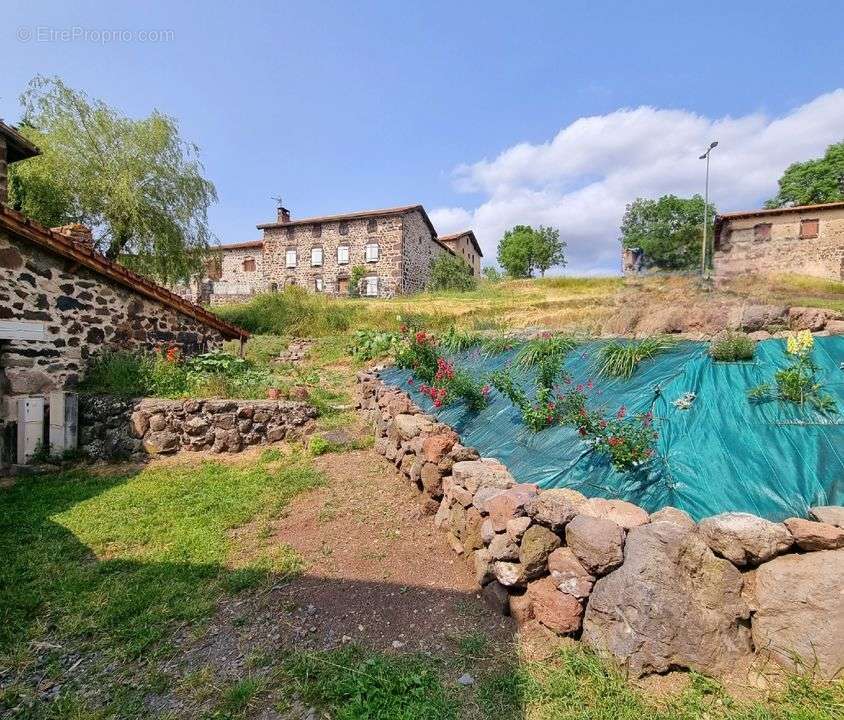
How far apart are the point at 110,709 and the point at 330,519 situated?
241 centimetres

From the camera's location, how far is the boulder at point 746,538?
2.43m

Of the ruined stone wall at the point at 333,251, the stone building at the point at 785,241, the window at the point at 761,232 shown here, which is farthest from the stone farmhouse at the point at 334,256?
the window at the point at 761,232

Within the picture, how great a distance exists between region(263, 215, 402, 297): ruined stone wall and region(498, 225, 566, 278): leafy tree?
1888cm

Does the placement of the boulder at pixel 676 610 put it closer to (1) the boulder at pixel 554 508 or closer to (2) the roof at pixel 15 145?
(1) the boulder at pixel 554 508

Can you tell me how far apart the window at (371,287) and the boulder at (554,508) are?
27771 millimetres

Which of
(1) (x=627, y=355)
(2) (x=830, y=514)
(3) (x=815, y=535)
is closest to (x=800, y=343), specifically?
(1) (x=627, y=355)

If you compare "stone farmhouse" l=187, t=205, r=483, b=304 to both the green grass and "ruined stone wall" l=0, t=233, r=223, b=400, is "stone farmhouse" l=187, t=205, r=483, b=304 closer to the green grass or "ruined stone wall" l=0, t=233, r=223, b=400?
"ruined stone wall" l=0, t=233, r=223, b=400

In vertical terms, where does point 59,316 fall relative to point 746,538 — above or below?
above

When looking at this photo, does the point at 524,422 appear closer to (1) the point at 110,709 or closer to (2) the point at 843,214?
(1) the point at 110,709

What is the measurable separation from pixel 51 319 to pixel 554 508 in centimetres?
886

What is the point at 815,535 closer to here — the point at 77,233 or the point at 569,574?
the point at 569,574

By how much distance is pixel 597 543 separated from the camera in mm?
2730

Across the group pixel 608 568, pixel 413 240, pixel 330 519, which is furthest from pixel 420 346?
pixel 413 240

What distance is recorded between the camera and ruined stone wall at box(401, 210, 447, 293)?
98.2 feet
